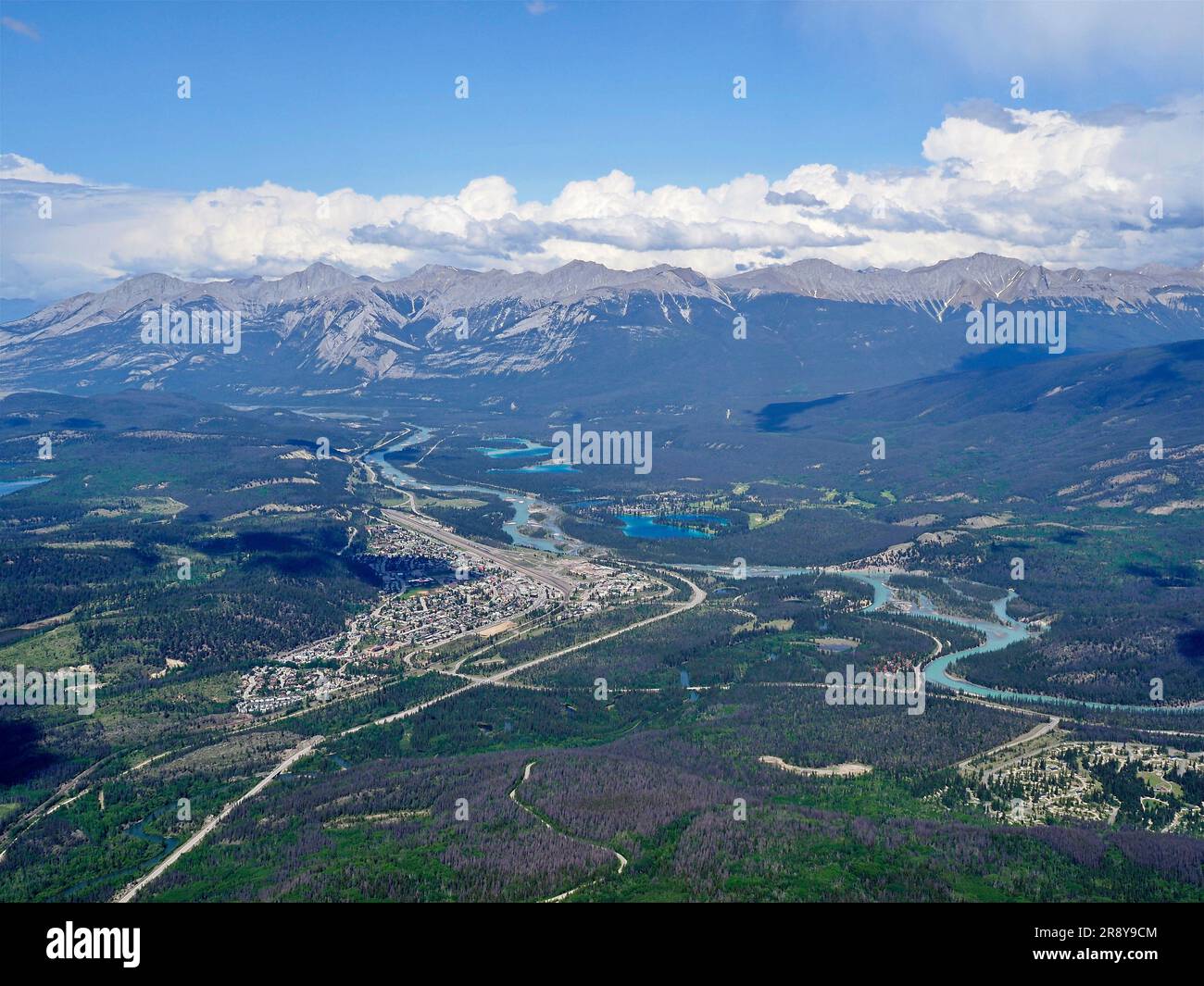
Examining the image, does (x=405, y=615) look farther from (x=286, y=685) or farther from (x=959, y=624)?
(x=959, y=624)

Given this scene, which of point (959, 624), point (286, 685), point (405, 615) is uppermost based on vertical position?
point (405, 615)

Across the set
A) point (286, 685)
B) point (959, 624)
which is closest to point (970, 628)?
point (959, 624)

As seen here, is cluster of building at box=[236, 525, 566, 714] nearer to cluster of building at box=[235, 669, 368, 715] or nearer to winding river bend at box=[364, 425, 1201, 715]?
cluster of building at box=[235, 669, 368, 715]

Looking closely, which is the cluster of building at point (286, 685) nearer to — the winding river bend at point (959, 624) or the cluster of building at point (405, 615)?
the cluster of building at point (405, 615)

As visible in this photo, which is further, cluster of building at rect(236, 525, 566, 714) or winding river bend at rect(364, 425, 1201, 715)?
cluster of building at rect(236, 525, 566, 714)

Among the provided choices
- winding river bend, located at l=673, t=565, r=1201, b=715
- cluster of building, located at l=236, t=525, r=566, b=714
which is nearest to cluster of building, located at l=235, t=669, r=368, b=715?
cluster of building, located at l=236, t=525, r=566, b=714

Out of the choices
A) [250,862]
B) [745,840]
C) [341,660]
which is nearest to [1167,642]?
[745,840]

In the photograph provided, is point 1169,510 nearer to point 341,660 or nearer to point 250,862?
point 341,660

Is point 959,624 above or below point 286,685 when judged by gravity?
above

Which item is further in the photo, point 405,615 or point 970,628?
point 405,615

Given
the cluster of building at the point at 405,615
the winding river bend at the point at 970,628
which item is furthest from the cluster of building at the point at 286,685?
the winding river bend at the point at 970,628
